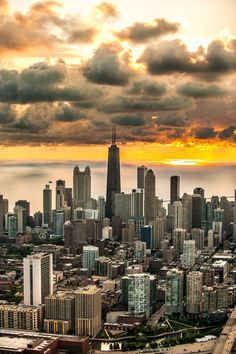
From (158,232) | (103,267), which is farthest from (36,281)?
(158,232)

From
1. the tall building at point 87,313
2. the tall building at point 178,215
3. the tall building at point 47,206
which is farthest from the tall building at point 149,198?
the tall building at point 87,313

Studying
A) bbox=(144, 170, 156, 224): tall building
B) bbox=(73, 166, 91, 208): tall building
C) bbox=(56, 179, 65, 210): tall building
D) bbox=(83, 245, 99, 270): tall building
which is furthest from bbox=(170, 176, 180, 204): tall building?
bbox=(83, 245, 99, 270): tall building

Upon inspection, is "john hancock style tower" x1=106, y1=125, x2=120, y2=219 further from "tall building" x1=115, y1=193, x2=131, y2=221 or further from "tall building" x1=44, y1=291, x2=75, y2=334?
"tall building" x1=44, y1=291, x2=75, y2=334

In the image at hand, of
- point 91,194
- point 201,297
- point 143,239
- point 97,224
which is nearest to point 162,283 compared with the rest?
point 201,297

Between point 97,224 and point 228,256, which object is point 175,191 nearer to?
point 97,224

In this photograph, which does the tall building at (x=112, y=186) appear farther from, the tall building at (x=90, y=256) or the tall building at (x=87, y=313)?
the tall building at (x=87, y=313)

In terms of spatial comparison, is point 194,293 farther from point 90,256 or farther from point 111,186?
point 111,186
